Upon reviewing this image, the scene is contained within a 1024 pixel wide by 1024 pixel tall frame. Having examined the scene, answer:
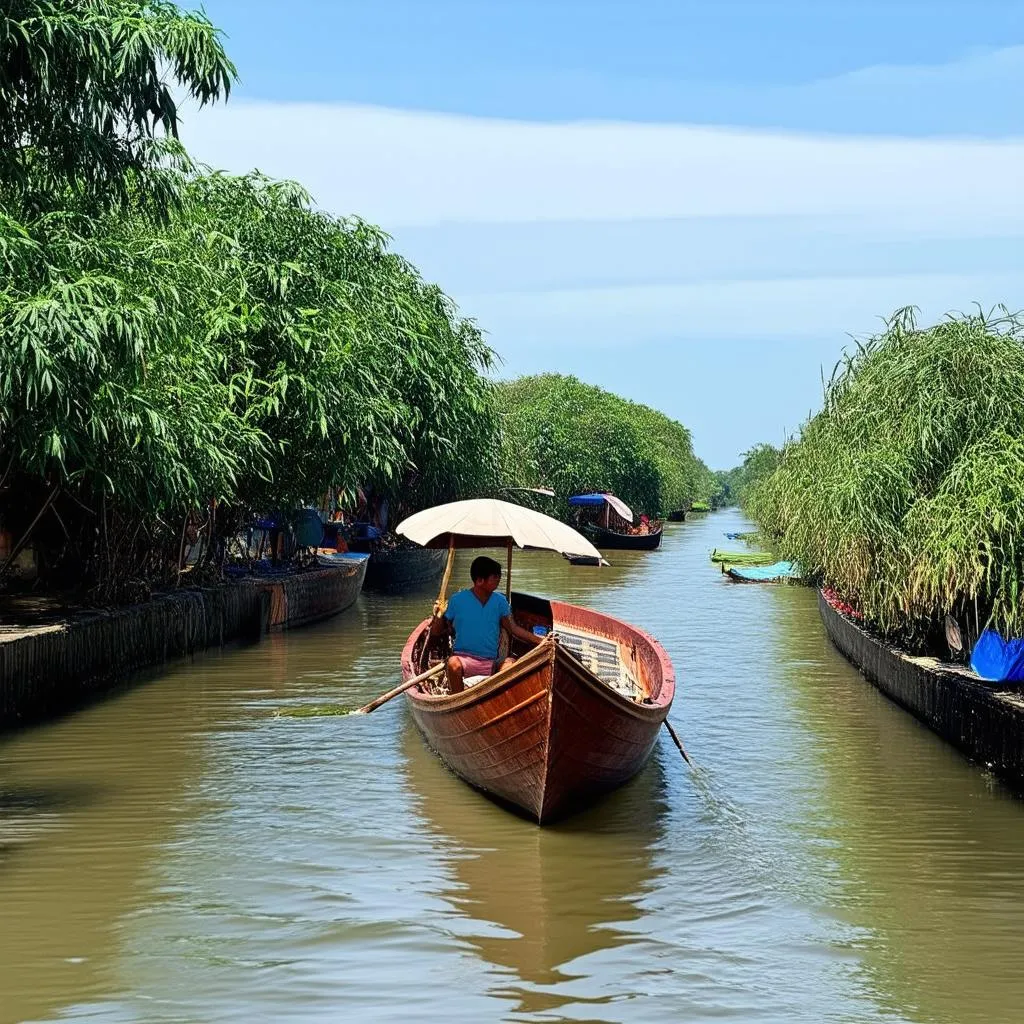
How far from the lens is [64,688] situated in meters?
16.0

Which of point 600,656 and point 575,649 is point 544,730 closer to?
point 600,656

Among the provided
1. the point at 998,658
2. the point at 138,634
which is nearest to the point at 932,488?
the point at 998,658

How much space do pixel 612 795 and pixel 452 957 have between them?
4.30 meters

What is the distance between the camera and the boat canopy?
60.2m

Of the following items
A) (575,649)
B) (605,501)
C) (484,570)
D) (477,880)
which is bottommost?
(477,880)

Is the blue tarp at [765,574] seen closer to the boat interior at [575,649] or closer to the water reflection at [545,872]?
the boat interior at [575,649]

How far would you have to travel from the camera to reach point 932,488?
17172 millimetres

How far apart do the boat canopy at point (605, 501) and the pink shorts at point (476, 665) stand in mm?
48059

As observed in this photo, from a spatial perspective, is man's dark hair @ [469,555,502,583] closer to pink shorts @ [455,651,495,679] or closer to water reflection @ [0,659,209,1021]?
pink shorts @ [455,651,495,679]

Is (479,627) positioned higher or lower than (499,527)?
lower

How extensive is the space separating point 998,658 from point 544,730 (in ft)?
18.1

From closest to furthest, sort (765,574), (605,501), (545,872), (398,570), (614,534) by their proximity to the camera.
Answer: (545,872)
(398,570)
(765,574)
(614,534)
(605,501)

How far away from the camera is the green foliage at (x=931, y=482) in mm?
14719

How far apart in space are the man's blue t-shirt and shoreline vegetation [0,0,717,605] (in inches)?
177
